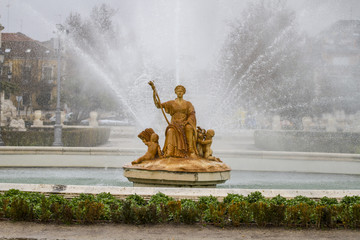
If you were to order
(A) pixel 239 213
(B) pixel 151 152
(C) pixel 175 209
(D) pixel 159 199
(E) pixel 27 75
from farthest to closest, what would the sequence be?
(E) pixel 27 75 → (B) pixel 151 152 → (D) pixel 159 199 → (C) pixel 175 209 → (A) pixel 239 213

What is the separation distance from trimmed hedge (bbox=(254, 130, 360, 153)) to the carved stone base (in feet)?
47.6

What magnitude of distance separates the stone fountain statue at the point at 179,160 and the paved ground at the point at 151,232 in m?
2.60

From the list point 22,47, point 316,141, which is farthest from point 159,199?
point 22,47

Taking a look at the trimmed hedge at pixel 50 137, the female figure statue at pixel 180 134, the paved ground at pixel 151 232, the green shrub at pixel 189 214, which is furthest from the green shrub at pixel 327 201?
the trimmed hedge at pixel 50 137

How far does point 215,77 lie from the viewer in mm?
36500

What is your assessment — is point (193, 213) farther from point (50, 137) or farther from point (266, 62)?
point (266, 62)

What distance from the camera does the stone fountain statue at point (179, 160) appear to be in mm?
8914

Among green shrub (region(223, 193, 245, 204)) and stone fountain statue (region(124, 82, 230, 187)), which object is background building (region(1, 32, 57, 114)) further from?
green shrub (region(223, 193, 245, 204))

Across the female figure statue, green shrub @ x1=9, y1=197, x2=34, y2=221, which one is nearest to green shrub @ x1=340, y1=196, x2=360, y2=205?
the female figure statue

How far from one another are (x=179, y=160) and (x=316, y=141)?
1607cm

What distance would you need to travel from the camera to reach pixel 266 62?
42250mm

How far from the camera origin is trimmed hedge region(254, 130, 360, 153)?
900 inches

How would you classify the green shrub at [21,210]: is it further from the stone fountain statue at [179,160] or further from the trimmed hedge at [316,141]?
the trimmed hedge at [316,141]

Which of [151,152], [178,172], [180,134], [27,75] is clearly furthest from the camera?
[27,75]
